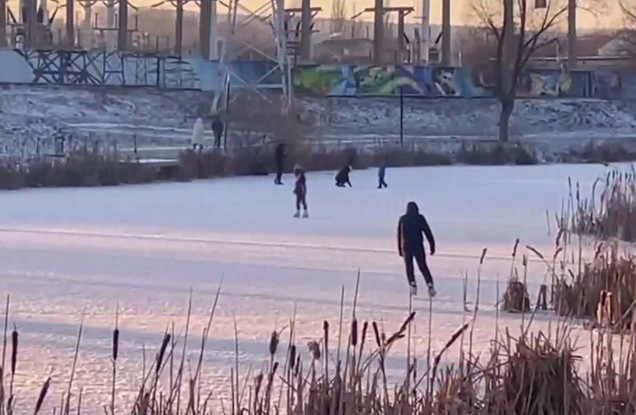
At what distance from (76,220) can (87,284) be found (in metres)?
7.79

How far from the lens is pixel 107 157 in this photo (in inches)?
1182

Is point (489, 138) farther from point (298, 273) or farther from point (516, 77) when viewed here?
point (298, 273)

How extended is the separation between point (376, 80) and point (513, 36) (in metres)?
6.47

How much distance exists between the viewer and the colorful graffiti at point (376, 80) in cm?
5141

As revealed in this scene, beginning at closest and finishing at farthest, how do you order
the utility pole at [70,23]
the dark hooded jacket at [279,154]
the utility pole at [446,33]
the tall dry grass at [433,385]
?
the tall dry grass at [433,385] → the dark hooded jacket at [279,154] → the utility pole at [70,23] → the utility pole at [446,33]

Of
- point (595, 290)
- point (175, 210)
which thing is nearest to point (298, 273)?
point (595, 290)

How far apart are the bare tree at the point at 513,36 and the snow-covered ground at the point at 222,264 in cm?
2382

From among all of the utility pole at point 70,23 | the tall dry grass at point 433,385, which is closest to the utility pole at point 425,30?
the utility pole at point 70,23

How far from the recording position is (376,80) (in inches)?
2069

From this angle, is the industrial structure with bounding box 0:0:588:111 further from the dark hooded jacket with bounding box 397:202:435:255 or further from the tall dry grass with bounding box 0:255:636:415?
the tall dry grass with bounding box 0:255:636:415

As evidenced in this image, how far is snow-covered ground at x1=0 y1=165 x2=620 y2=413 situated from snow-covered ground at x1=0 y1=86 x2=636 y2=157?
12418 mm

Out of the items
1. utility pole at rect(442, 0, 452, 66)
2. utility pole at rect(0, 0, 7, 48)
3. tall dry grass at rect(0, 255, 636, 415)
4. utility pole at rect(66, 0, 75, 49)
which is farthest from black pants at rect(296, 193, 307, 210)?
utility pole at rect(442, 0, 452, 66)

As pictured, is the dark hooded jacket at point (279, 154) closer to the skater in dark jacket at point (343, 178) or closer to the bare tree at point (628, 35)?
the skater in dark jacket at point (343, 178)

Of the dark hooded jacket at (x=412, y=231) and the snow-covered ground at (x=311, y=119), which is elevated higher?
the snow-covered ground at (x=311, y=119)
